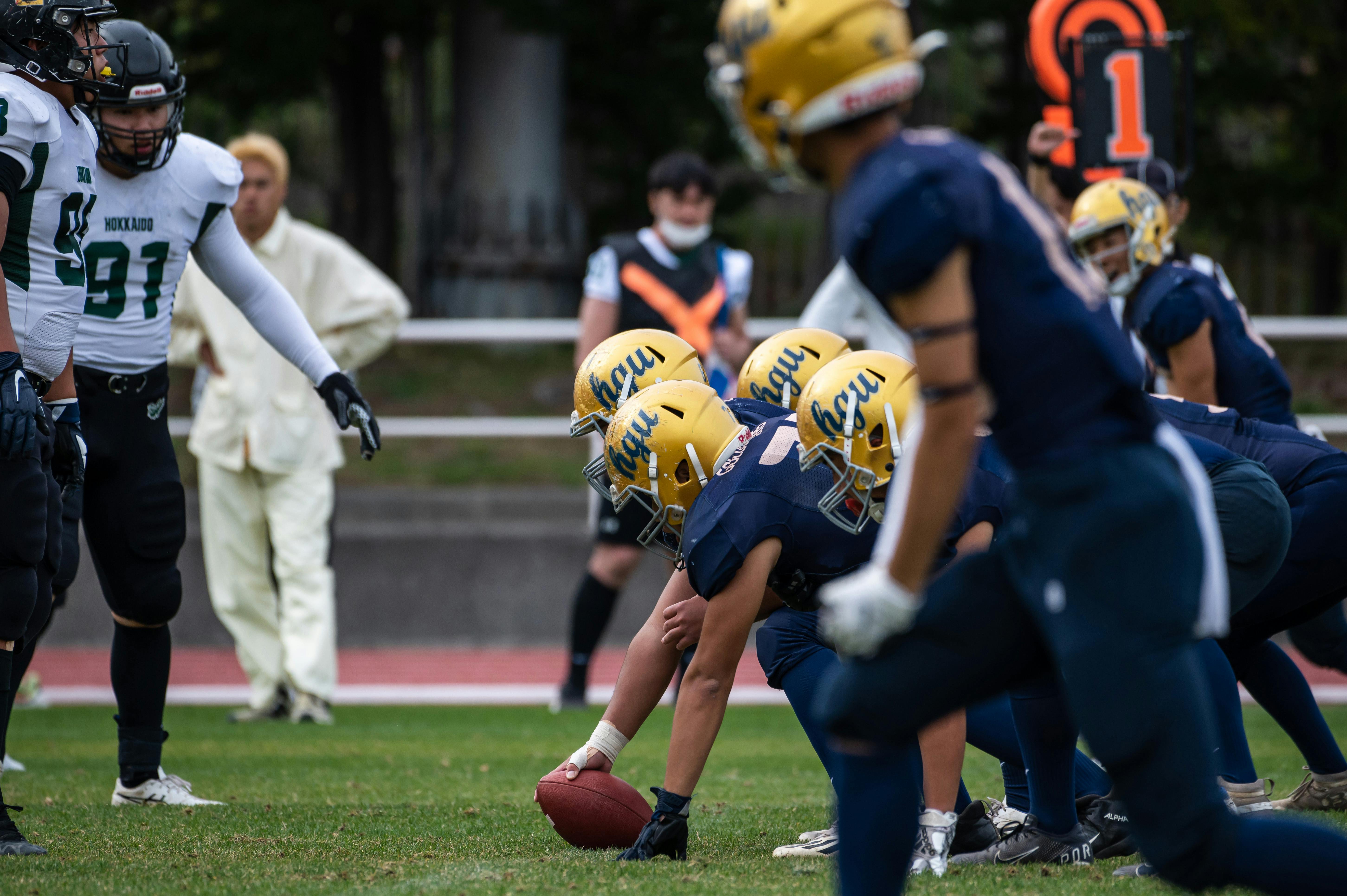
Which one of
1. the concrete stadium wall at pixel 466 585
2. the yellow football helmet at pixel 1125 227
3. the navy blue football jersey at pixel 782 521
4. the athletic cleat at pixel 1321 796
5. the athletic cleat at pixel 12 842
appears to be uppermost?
the yellow football helmet at pixel 1125 227

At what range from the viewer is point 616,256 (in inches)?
312

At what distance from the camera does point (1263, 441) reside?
4797 millimetres

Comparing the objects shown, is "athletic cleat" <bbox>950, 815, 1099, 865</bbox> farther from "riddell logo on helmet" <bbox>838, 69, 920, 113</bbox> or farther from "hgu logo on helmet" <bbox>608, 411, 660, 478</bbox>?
"riddell logo on helmet" <bbox>838, 69, 920, 113</bbox>

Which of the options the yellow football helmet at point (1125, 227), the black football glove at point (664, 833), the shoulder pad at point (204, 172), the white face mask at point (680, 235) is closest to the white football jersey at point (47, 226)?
the shoulder pad at point (204, 172)

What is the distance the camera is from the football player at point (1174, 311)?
521 centimetres

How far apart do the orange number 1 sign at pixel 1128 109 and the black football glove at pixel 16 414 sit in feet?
16.4

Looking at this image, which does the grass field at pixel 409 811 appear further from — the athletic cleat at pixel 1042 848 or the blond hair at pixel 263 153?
the blond hair at pixel 263 153

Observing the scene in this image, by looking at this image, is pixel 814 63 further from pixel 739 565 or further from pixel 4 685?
pixel 4 685

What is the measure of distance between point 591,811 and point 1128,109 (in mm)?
4517

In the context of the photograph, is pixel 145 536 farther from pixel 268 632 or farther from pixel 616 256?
pixel 616 256

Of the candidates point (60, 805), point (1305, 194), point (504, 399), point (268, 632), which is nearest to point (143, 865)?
point (60, 805)

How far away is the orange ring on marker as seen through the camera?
7.60m

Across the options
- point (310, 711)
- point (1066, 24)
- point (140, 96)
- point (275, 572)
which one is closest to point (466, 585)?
point (275, 572)

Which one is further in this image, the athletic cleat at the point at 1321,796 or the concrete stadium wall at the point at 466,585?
the concrete stadium wall at the point at 466,585
